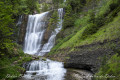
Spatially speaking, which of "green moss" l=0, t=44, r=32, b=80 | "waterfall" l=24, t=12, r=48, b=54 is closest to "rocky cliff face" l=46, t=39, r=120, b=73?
"green moss" l=0, t=44, r=32, b=80

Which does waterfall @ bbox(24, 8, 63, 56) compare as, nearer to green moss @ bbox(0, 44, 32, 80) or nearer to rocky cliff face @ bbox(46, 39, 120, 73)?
green moss @ bbox(0, 44, 32, 80)

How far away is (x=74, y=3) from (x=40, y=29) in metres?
13.4

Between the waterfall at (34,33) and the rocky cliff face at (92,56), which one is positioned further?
the waterfall at (34,33)

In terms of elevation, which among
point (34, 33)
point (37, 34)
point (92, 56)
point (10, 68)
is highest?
point (34, 33)

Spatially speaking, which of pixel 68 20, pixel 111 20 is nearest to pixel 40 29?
pixel 68 20

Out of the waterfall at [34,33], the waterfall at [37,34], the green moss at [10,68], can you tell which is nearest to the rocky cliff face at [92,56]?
the green moss at [10,68]

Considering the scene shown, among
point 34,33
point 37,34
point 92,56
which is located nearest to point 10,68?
point 92,56

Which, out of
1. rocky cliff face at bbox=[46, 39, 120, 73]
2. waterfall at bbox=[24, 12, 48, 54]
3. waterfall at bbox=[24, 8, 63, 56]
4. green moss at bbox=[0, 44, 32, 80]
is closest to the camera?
green moss at bbox=[0, 44, 32, 80]

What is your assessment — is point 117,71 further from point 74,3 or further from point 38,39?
point 74,3

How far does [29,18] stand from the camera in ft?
115

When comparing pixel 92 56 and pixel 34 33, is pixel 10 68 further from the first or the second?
pixel 34 33

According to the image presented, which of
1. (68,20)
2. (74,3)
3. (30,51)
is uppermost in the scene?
(74,3)

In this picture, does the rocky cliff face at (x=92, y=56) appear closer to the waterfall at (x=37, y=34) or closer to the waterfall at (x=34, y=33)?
the waterfall at (x=37, y=34)

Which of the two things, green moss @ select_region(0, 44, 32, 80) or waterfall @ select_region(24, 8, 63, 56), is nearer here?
green moss @ select_region(0, 44, 32, 80)
